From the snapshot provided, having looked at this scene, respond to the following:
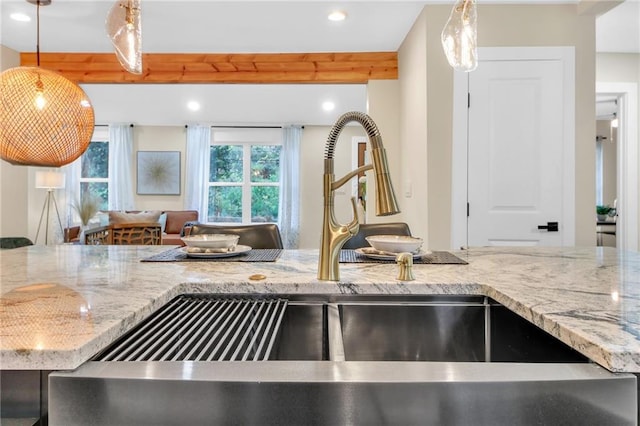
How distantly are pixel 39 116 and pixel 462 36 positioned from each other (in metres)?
2.06

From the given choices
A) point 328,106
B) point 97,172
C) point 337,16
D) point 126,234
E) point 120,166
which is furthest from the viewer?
point 97,172

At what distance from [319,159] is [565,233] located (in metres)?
4.82

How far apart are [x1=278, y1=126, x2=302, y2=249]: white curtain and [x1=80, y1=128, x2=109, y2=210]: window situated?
325 centimetres

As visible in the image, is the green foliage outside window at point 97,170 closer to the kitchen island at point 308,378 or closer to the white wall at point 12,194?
the white wall at point 12,194

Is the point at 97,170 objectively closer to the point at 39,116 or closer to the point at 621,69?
the point at 39,116

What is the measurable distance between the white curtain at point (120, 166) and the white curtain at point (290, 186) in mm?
2750

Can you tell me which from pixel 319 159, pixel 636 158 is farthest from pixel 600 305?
pixel 319 159

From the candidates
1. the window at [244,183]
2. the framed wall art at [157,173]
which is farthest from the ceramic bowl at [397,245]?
the framed wall art at [157,173]

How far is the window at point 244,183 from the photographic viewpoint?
24.5 ft

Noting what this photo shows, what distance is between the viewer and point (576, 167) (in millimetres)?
2906

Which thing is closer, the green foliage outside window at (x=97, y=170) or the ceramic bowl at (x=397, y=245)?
the ceramic bowl at (x=397, y=245)

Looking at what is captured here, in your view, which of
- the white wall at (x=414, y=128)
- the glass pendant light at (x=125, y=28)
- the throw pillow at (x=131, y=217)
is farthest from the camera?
the throw pillow at (x=131, y=217)

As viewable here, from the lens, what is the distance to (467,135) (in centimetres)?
295

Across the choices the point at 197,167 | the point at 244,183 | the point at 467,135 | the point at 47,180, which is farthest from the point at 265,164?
the point at 467,135
